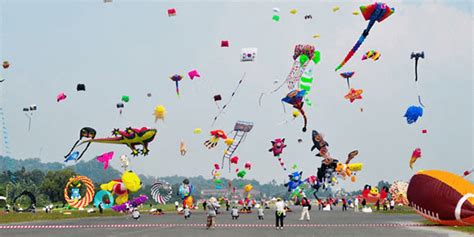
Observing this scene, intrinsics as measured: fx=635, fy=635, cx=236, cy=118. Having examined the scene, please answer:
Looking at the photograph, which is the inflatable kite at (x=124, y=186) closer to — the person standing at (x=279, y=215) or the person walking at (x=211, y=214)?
the person walking at (x=211, y=214)

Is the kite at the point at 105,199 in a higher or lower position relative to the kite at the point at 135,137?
lower

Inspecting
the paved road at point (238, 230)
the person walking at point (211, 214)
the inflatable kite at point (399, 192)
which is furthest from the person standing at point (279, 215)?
the inflatable kite at point (399, 192)

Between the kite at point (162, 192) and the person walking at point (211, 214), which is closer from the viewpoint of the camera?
the person walking at point (211, 214)

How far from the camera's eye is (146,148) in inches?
2240

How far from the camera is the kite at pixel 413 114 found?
165 feet

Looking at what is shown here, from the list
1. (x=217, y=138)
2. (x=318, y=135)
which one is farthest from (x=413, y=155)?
(x=217, y=138)

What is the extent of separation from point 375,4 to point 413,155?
38153 millimetres

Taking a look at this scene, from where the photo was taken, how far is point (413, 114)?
50.3 m

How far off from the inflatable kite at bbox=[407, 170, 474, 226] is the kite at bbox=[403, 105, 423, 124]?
1633 cm

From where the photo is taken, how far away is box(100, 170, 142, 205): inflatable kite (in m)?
56.9

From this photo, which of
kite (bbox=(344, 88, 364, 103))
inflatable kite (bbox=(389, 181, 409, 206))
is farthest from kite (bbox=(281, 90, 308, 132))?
inflatable kite (bbox=(389, 181, 409, 206))

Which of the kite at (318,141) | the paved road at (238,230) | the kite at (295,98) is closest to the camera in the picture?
the paved road at (238,230)

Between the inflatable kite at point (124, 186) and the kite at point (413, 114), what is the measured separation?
79.9 feet

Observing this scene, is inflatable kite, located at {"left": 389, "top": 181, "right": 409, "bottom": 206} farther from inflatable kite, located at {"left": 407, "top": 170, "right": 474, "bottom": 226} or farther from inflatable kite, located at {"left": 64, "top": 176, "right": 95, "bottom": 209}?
inflatable kite, located at {"left": 407, "top": 170, "right": 474, "bottom": 226}
